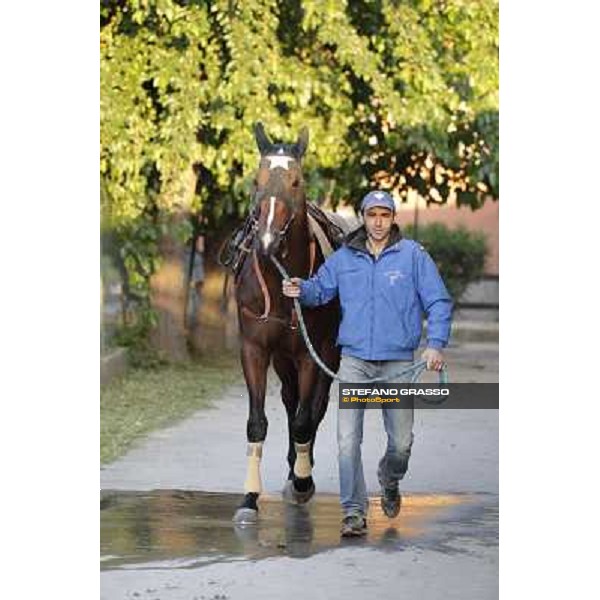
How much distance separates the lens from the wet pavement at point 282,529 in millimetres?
8086

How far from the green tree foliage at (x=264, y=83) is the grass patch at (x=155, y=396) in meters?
1.21

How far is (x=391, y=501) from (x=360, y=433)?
2.31 feet

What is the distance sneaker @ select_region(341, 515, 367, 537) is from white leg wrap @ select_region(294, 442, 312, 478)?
37.4 inches

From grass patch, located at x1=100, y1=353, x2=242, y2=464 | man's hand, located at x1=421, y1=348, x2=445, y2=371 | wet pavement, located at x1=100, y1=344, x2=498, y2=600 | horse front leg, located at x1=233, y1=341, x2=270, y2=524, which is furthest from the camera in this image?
grass patch, located at x1=100, y1=353, x2=242, y2=464

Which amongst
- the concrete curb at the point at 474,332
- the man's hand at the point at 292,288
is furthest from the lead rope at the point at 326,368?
the concrete curb at the point at 474,332

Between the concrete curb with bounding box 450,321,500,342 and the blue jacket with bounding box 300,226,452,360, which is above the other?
the blue jacket with bounding box 300,226,452,360

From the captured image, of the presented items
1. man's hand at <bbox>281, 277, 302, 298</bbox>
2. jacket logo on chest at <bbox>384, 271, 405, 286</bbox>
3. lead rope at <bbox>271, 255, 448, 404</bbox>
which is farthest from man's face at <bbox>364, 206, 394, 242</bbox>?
lead rope at <bbox>271, 255, 448, 404</bbox>

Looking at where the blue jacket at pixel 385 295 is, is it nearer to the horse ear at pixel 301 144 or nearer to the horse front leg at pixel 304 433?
the horse ear at pixel 301 144

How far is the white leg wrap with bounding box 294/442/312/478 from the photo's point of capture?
1012 centimetres

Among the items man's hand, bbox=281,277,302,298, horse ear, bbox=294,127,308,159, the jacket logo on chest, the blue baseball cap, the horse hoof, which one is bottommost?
the horse hoof

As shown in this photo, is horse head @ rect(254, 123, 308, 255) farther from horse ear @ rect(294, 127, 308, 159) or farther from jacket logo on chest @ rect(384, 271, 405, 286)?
jacket logo on chest @ rect(384, 271, 405, 286)

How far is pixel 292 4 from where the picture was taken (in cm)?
1667
